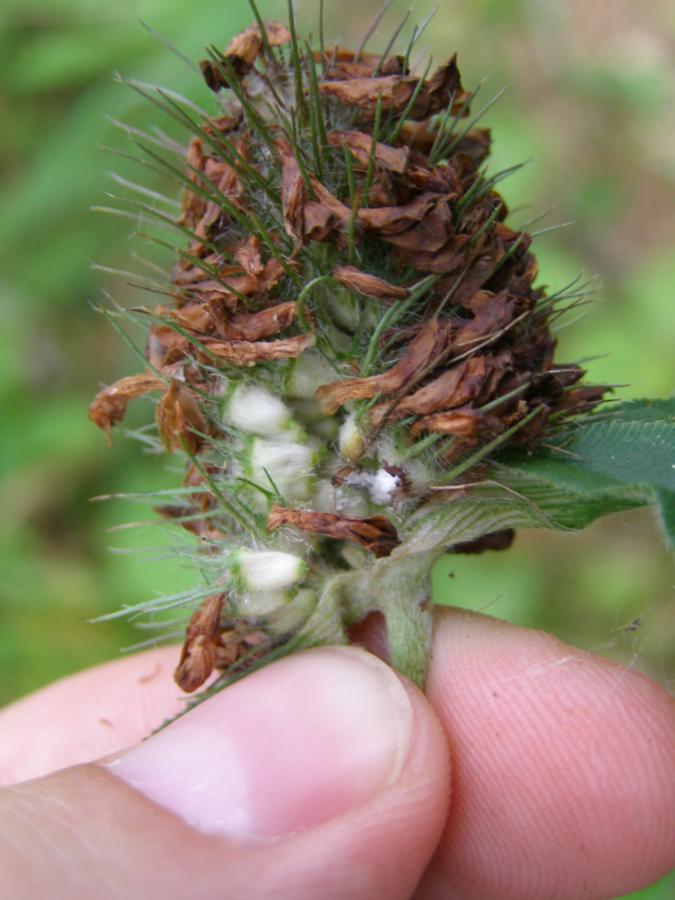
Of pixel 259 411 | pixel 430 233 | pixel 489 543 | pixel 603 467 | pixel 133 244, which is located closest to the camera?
pixel 603 467

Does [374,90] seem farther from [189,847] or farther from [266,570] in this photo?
[189,847]

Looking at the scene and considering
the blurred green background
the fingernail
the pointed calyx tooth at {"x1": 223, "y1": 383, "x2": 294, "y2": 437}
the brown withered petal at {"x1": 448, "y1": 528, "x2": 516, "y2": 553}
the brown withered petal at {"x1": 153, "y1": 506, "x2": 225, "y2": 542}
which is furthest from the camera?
the blurred green background

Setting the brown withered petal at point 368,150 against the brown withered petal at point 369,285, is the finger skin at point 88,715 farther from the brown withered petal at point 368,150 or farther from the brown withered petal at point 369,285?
the brown withered petal at point 368,150

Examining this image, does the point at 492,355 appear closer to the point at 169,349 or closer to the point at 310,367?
the point at 310,367

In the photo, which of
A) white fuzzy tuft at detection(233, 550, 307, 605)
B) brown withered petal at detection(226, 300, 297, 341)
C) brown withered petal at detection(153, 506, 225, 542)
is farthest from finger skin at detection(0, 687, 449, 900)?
brown withered petal at detection(226, 300, 297, 341)

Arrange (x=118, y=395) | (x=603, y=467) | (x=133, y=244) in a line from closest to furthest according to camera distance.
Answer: (x=603, y=467) < (x=118, y=395) < (x=133, y=244)

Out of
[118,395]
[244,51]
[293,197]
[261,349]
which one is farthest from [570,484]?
[244,51]

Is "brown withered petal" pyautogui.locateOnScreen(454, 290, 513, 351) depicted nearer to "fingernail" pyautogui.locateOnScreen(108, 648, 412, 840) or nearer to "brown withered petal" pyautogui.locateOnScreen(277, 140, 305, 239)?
"brown withered petal" pyautogui.locateOnScreen(277, 140, 305, 239)
